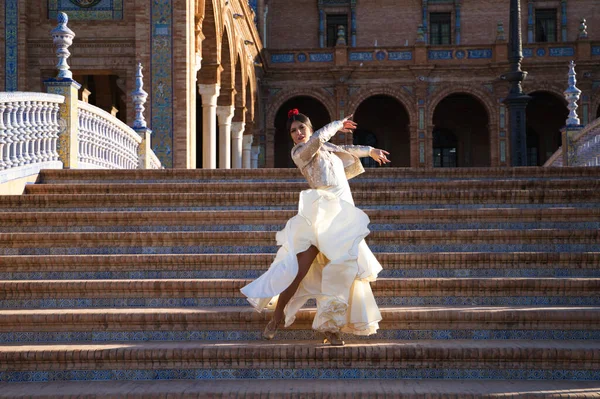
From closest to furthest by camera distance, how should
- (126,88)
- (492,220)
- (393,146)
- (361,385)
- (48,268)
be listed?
(361,385)
(48,268)
(492,220)
(126,88)
(393,146)

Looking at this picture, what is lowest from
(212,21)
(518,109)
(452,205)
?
(452,205)

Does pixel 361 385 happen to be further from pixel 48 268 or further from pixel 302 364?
pixel 48 268

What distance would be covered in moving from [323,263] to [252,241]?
1666 millimetres

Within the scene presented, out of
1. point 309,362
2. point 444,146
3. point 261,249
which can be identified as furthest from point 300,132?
point 444,146

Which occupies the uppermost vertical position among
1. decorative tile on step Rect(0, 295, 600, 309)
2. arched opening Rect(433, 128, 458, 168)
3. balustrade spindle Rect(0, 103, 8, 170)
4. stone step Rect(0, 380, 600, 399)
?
arched opening Rect(433, 128, 458, 168)

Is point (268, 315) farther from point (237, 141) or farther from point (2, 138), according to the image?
point (237, 141)

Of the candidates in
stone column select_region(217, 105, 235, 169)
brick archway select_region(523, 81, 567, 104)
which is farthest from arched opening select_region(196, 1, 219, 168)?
brick archway select_region(523, 81, 567, 104)

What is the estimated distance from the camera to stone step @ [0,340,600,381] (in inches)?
191

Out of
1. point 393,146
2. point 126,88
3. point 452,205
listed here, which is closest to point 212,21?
point 126,88

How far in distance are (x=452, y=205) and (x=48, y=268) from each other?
146 inches

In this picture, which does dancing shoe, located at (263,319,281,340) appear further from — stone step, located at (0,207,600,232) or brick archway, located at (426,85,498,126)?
brick archway, located at (426,85,498,126)

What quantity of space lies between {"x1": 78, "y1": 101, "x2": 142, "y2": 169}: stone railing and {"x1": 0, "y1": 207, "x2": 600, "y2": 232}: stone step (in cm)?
295

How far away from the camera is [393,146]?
31531 mm

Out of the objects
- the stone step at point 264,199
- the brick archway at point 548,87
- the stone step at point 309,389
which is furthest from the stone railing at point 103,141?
the brick archway at point 548,87
